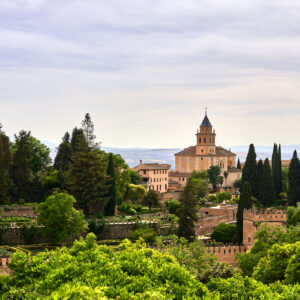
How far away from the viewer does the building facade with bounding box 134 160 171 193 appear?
95.3 meters

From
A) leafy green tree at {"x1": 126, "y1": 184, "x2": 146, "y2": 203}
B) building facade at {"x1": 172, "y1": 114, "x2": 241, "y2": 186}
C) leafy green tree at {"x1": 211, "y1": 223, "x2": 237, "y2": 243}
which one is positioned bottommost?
leafy green tree at {"x1": 211, "y1": 223, "x2": 237, "y2": 243}

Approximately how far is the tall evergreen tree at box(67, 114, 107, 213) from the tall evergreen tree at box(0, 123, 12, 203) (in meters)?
5.77

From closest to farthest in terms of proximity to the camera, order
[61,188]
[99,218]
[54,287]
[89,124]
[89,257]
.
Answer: [54,287]
[89,257]
[99,218]
[61,188]
[89,124]

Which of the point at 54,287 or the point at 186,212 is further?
the point at 186,212

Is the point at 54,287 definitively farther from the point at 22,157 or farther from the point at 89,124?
the point at 89,124

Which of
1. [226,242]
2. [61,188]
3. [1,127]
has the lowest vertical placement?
[226,242]

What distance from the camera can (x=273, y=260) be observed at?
24000mm

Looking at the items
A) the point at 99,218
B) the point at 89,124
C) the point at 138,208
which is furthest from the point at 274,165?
the point at 99,218

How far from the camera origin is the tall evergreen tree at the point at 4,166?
158ft

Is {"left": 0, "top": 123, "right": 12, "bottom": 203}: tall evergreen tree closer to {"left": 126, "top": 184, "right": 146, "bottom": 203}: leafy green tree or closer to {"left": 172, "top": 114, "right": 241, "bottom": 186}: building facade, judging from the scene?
{"left": 126, "top": 184, "right": 146, "bottom": 203}: leafy green tree

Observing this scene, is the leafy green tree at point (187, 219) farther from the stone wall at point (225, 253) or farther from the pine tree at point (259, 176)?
the pine tree at point (259, 176)

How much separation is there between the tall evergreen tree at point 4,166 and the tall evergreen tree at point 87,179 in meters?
5.77

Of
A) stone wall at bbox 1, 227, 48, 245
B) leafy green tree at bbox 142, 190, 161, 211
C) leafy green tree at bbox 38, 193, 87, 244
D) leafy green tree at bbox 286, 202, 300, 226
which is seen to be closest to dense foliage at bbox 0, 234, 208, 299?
leafy green tree at bbox 38, 193, 87, 244

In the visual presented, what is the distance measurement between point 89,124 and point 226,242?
21.7 meters
